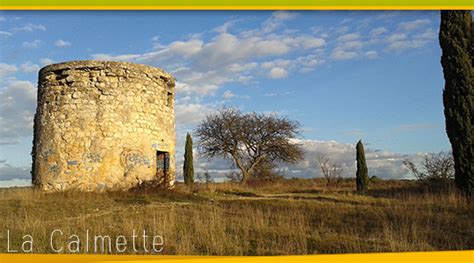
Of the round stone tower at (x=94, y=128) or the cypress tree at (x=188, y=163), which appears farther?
the cypress tree at (x=188, y=163)

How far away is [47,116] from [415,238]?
408 inches

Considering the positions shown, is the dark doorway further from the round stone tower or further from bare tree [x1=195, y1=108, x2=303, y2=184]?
bare tree [x1=195, y1=108, x2=303, y2=184]

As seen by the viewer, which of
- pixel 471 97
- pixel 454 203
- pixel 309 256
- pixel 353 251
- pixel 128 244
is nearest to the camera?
pixel 309 256

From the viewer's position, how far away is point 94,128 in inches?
441

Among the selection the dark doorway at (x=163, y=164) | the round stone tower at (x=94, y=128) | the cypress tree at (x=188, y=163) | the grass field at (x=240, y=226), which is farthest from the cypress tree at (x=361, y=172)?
the round stone tower at (x=94, y=128)

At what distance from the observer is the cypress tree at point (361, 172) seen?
19594mm

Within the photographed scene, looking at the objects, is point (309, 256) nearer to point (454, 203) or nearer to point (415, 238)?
point (415, 238)

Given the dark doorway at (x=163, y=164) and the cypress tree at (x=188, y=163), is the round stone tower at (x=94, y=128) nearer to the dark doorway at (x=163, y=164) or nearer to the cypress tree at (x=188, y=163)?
the dark doorway at (x=163, y=164)

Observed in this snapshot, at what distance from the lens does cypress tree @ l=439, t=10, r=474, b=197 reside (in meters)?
12.0

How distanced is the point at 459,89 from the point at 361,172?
8053 millimetres

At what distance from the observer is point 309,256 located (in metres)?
4.68

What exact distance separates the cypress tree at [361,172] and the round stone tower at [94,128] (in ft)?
37.3

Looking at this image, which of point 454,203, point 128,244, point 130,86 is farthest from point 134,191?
point 454,203

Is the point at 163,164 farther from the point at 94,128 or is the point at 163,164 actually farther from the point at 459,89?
the point at 459,89
